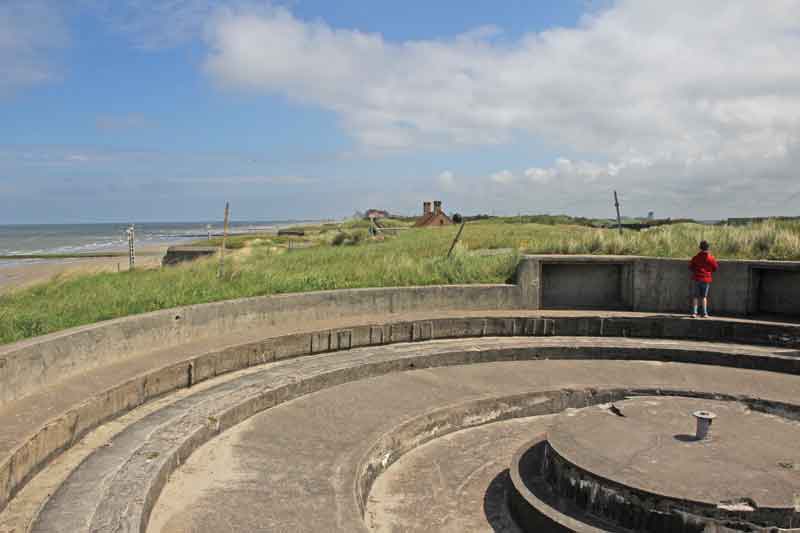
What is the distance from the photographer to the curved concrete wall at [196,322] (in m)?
A: 5.64

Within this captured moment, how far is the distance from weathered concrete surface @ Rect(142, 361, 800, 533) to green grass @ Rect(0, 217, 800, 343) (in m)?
2.79


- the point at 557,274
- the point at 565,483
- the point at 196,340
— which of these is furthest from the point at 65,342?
the point at 557,274

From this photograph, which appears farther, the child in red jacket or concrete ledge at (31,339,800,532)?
the child in red jacket

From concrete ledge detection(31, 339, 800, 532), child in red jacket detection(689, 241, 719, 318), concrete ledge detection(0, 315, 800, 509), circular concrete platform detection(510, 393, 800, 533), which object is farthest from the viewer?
child in red jacket detection(689, 241, 719, 318)

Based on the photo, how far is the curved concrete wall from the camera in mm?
5645

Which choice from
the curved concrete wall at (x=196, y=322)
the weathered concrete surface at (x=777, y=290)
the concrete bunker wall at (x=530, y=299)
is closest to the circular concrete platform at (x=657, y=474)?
the curved concrete wall at (x=196, y=322)

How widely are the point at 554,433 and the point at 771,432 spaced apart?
1.84 metres

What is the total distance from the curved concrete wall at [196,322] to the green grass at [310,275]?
51cm

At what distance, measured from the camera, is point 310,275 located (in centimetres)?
1062

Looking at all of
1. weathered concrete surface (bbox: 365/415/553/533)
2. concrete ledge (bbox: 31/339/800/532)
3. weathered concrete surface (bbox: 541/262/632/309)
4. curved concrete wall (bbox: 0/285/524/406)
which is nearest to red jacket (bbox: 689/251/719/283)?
concrete ledge (bbox: 31/339/800/532)

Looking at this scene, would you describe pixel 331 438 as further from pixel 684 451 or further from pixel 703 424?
pixel 703 424

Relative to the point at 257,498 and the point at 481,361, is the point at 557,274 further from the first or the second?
the point at 257,498

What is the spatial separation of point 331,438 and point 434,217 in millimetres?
33897

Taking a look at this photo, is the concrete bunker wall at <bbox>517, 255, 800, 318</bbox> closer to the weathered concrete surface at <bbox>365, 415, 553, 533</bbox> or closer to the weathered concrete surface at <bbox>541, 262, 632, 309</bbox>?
the weathered concrete surface at <bbox>541, 262, 632, 309</bbox>
